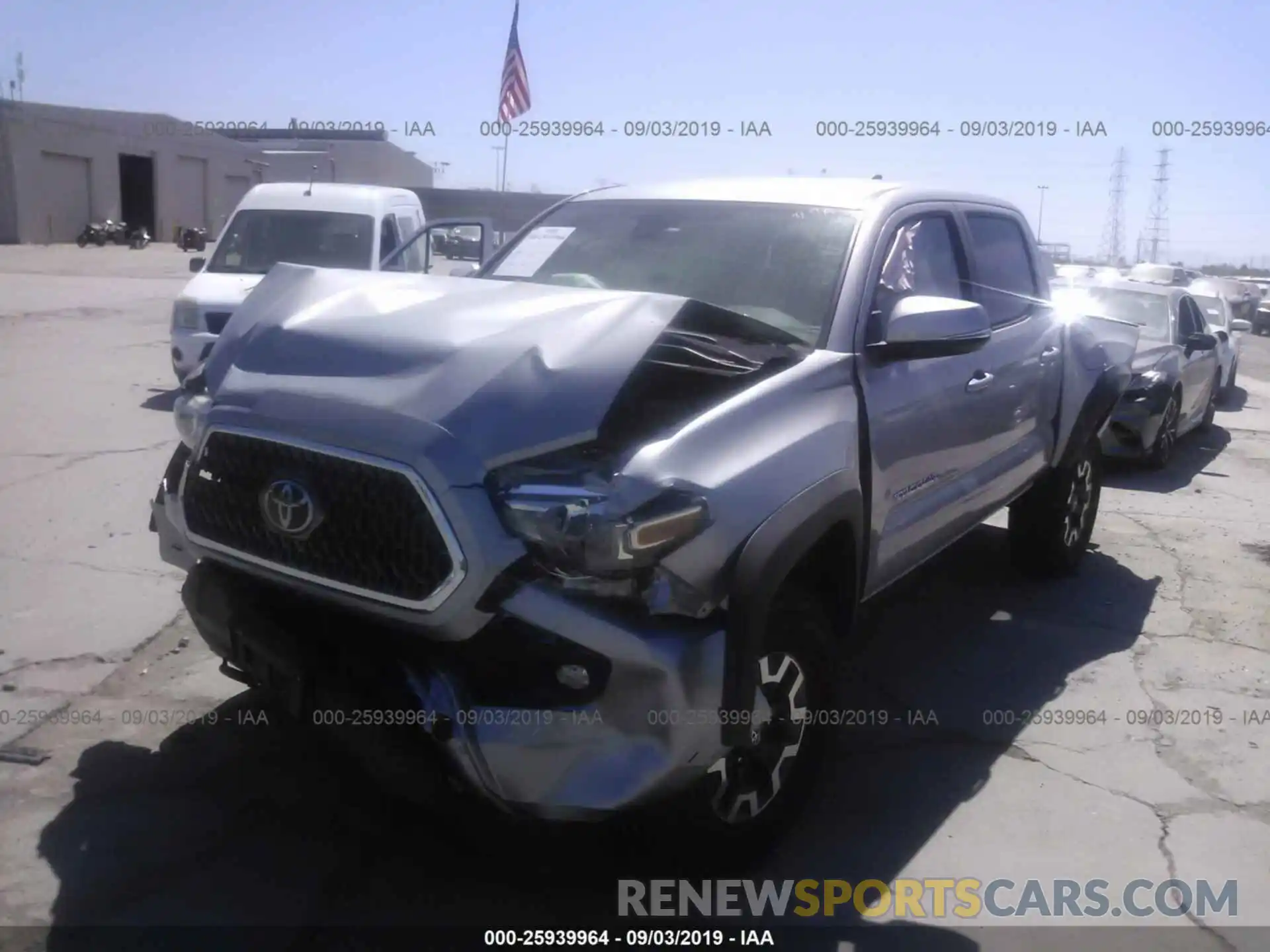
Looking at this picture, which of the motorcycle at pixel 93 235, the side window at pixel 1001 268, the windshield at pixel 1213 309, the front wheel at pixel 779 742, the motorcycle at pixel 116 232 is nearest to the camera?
the front wheel at pixel 779 742

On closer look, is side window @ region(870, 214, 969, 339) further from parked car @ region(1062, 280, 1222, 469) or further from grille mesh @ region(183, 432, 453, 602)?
parked car @ region(1062, 280, 1222, 469)

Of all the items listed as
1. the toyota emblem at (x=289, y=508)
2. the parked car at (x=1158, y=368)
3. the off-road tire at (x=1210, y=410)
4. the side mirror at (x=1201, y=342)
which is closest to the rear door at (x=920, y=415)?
the toyota emblem at (x=289, y=508)

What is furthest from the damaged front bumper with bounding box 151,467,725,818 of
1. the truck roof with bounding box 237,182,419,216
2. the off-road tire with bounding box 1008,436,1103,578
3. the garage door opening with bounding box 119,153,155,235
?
the garage door opening with bounding box 119,153,155,235

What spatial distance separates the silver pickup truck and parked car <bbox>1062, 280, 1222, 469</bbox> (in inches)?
225

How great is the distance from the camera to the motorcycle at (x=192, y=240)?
140 feet

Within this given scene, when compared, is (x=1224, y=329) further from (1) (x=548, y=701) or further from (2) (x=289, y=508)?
(2) (x=289, y=508)

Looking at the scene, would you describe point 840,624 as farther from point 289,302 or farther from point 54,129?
point 54,129

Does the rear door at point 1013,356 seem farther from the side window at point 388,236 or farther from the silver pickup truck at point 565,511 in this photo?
the side window at point 388,236

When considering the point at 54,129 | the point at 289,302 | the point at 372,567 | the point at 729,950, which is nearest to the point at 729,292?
the point at 289,302

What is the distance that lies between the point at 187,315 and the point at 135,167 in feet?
141

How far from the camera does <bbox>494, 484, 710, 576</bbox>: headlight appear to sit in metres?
2.83

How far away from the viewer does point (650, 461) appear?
2953 millimetres

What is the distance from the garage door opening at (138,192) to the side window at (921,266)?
4871 cm

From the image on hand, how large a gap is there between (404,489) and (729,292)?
1774 mm
